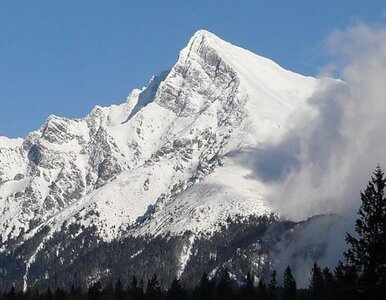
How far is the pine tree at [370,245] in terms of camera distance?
4267 cm

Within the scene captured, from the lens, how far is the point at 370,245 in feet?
142

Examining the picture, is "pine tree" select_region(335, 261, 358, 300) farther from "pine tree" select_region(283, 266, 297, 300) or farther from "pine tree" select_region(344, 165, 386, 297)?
"pine tree" select_region(283, 266, 297, 300)

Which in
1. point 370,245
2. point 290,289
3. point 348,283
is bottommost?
point 348,283

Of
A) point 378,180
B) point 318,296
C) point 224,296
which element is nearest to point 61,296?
point 224,296

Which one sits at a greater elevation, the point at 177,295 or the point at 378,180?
the point at 177,295

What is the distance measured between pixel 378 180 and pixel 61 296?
14885 cm

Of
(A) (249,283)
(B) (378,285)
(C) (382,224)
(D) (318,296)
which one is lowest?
(B) (378,285)

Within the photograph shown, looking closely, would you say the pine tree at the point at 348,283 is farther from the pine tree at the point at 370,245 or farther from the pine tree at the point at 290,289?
the pine tree at the point at 290,289

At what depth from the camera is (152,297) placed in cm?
19012

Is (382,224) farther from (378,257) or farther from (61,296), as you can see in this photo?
(61,296)

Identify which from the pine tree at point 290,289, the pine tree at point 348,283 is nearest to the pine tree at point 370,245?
the pine tree at point 348,283

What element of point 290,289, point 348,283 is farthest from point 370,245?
point 290,289

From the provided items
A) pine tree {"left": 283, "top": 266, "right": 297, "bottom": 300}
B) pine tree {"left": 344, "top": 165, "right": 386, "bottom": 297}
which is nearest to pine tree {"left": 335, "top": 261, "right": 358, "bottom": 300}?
pine tree {"left": 344, "top": 165, "right": 386, "bottom": 297}

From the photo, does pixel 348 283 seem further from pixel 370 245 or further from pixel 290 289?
pixel 290 289
